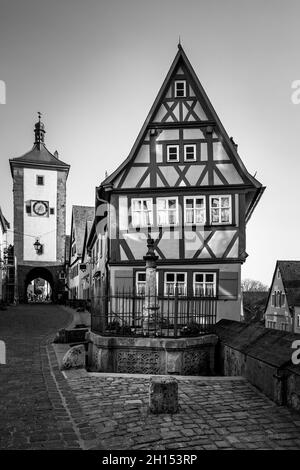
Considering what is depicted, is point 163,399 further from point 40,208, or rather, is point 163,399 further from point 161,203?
point 40,208

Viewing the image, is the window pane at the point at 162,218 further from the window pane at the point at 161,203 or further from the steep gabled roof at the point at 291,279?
the steep gabled roof at the point at 291,279

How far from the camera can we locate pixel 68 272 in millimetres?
51469

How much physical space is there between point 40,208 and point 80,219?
23.5 ft

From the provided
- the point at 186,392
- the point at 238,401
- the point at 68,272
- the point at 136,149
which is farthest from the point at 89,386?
the point at 68,272

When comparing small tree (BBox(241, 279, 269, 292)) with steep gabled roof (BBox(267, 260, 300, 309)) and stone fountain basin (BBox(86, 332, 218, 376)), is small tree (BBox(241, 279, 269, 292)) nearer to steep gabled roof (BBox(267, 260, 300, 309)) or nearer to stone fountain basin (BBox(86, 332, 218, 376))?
steep gabled roof (BBox(267, 260, 300, 309))

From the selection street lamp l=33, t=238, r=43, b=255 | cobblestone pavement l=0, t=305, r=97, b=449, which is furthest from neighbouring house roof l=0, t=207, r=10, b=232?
cobblestone pavement l=0, t=305, r=97, b=449

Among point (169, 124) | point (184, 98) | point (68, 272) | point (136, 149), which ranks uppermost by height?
point (184, 98)

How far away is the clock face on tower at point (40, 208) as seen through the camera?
47.0 meters

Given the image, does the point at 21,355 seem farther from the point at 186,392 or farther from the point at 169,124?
the point at 169,124

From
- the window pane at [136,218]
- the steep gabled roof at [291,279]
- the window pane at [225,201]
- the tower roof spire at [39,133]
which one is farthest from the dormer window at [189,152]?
the tower roof spire at [39,133]

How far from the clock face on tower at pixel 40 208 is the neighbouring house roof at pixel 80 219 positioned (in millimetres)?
5280

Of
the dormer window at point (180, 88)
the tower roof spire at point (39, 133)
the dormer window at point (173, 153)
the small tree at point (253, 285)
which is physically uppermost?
the tower roof spire at point (39, 133)
